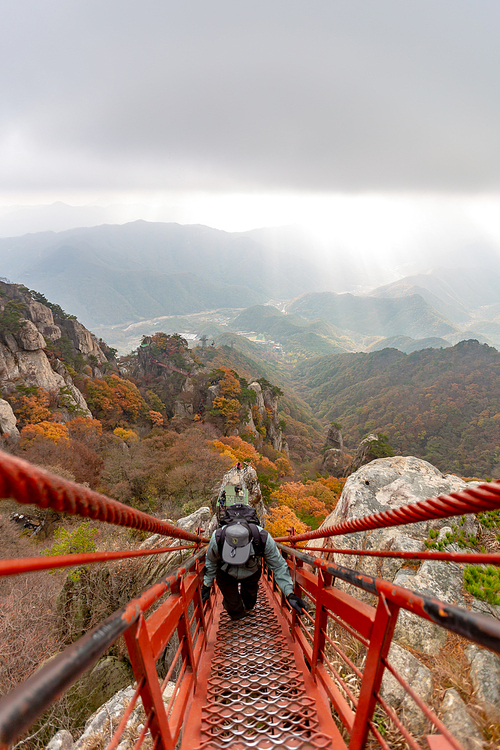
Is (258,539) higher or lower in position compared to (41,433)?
higher

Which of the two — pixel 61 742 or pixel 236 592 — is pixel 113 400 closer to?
pixel 61 742

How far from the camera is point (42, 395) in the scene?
24.2 metres

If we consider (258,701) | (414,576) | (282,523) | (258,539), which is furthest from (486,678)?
(282,523)

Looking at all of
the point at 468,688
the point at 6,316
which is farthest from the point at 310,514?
the point at 6,316

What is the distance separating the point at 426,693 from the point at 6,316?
109 ft

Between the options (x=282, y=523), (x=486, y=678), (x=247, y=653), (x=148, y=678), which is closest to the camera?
(x=148, y=678)

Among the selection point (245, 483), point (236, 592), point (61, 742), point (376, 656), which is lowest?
point (245, 483)

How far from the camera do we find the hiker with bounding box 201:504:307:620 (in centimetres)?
348

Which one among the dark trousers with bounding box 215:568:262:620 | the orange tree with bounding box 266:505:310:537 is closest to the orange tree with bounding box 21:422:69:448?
the orange tree with bounding box 266:505:310:537

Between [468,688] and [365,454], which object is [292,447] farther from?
[468,688]

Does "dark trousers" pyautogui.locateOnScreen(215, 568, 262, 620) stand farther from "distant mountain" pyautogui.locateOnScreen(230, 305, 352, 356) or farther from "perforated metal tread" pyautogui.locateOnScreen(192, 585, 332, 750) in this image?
"distant mountain" pyautogui.locateOnScreen(230, 305, 352, 356)

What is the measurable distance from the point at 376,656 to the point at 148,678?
42.6 inches

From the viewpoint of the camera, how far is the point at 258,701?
2.48 metres

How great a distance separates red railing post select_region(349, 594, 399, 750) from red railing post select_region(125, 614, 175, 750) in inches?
39.3
